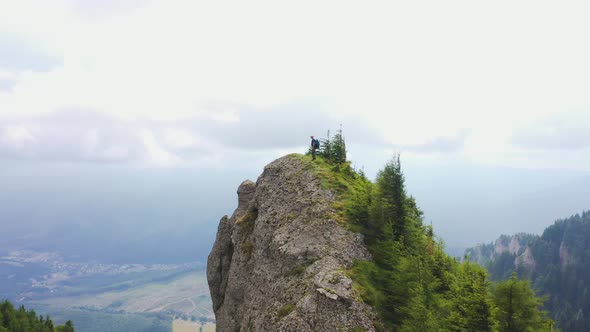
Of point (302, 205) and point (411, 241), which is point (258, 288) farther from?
point (411, 241)

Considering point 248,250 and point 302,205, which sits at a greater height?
point 302,205

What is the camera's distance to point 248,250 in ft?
121

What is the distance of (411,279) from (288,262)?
32.1 ft

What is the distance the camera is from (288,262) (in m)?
28.6

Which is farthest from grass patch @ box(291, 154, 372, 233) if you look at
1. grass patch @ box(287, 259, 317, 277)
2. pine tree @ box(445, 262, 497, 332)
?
pine tree @ box(445, 262, 497, 332)

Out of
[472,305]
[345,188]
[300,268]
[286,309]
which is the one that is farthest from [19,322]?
[472,305]

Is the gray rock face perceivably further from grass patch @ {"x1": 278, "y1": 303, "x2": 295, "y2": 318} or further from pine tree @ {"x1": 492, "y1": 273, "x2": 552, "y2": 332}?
pine tree @ {"x1": 492, "y1": 273, "x2": 552, "y2": 332}

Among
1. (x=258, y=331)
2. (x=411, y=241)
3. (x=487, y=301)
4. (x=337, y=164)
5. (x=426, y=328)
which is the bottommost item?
(x=258, y=331)

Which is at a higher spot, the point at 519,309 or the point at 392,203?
the point at 392,203

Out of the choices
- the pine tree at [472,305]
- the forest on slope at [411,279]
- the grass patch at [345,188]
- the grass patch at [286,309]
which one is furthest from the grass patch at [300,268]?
the pine tree at [472,305]

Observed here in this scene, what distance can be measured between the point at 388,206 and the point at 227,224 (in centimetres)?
2403

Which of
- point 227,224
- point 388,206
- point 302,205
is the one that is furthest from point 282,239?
point 227,224

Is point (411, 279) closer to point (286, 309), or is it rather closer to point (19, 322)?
point (286, 309)

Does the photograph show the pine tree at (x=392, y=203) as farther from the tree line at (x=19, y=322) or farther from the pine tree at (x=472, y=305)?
the tree line at (x=19, y=322)
